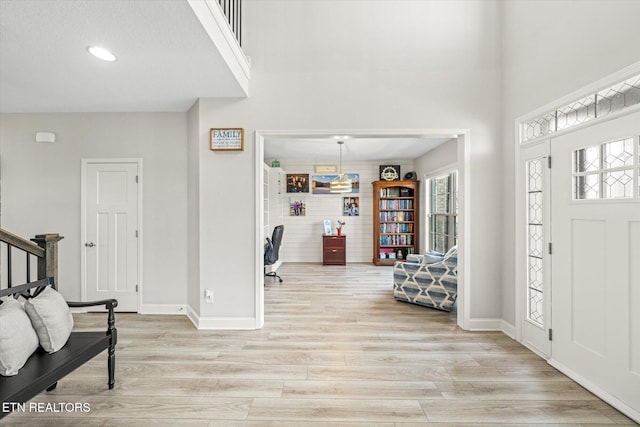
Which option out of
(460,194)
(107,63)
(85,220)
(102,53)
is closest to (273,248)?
(85,220)

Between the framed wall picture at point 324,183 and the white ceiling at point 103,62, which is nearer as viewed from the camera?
the white ceiling at point 103,62

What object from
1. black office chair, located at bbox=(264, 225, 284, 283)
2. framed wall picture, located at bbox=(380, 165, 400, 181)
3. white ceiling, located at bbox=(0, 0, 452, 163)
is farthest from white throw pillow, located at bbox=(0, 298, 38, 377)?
framed wall picture, located at bbox=(380, 165, 400, 181)

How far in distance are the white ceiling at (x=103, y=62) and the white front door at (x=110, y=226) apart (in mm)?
854

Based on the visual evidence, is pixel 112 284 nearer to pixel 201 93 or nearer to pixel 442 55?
pixel 201 93

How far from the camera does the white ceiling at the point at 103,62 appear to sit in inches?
77.8

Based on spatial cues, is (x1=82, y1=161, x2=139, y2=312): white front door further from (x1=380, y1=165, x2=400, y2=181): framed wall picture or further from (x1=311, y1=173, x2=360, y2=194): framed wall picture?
(x1=380, y1=165, x2=400, y2=181): framed wall picture

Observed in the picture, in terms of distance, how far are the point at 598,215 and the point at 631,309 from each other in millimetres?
635

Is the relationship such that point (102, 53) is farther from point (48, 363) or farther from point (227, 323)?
point (227, 323)

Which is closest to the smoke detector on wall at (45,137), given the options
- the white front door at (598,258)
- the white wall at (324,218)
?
the white wall at (324,218)

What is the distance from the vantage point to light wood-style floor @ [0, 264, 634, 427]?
204cm

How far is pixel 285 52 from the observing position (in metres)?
3.48

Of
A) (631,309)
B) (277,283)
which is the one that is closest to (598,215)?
(631,309)

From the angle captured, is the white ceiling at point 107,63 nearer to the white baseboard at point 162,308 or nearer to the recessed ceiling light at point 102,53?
the recessed ceiling light at point 102,53

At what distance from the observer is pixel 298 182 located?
26.6 feet
